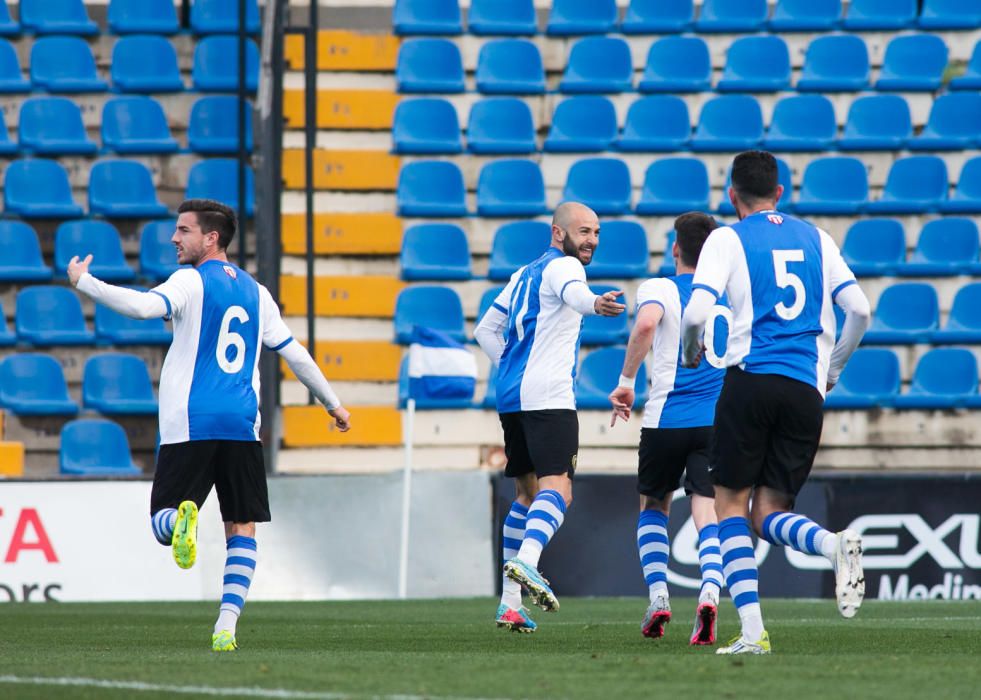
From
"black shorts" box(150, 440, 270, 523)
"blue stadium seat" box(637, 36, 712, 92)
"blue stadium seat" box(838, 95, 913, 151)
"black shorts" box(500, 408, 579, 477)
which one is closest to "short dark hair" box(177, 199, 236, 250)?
"black shorts" box(150, 440, 270, 523)

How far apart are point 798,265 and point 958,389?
7.90 m

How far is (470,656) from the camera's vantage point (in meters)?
6.11

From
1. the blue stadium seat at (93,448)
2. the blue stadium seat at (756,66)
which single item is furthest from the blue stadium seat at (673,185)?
the blue stadium seat at (93,448)

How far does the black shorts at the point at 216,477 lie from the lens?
6590 mm

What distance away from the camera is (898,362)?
13367 mm

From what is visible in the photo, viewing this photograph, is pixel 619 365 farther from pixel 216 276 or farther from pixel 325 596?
pixel 216 276

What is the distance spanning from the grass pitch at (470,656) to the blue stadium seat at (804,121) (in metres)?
5.46

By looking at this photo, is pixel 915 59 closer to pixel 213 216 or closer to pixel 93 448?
pixel 93 448

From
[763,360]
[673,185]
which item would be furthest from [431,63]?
[763,360]

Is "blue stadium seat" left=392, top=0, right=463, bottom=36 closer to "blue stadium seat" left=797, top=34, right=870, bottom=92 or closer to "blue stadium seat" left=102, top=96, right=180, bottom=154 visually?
"blue stadium seat" left=102, top=96, right=180, bottom=154

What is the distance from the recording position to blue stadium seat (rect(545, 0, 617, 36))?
1502 cm

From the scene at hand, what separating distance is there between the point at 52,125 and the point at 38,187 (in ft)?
2.14

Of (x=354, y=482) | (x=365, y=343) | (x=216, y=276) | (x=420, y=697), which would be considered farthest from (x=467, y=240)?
(x=420, y=697)

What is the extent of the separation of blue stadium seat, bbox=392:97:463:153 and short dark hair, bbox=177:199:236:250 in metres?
7.69
